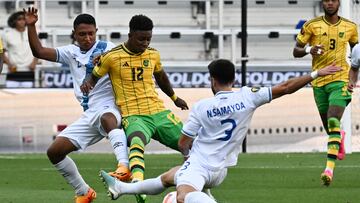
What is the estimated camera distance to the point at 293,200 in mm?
13703

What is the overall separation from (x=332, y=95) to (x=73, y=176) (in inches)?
175

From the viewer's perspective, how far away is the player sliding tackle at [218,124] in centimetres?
1122

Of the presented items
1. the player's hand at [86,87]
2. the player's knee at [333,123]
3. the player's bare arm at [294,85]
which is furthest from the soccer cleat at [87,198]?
the player's knee at [333,123]

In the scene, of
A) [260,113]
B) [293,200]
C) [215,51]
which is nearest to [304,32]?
[293,200]

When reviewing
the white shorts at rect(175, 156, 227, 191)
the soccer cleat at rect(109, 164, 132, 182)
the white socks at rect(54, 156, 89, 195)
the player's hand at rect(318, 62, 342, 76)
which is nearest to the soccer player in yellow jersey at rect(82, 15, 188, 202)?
the soccer cleat at rect(109, 164, 132, 182)

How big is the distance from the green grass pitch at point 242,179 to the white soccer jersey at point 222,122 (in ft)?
7.67

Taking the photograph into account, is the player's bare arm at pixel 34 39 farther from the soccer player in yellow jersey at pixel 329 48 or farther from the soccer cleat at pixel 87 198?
the soccer player in yellow jersey at pixel 329 48

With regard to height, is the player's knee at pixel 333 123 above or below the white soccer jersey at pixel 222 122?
below

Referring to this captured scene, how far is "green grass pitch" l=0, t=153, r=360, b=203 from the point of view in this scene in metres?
14.1

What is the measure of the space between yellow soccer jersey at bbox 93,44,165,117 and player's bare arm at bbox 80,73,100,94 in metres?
0.06

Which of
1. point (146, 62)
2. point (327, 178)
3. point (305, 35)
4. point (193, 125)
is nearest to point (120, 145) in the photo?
point (146, 62)

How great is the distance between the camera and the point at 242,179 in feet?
54.3

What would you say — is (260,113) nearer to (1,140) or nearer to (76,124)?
(1,140)

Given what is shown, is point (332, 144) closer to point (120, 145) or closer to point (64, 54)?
point (64, 54)
